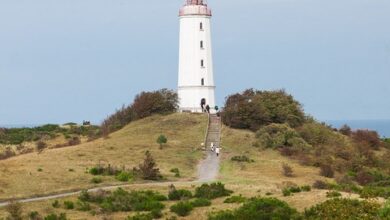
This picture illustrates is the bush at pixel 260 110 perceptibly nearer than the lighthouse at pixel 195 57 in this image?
Yes

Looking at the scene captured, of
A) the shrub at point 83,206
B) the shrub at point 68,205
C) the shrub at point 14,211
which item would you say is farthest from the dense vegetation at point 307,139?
the shrub at point 14,211

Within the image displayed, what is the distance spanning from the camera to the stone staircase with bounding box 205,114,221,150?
55.0 m

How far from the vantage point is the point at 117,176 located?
133 ft

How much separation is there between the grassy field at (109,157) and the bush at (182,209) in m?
7.17

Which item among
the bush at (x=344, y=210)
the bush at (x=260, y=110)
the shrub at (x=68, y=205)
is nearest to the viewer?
the bush at (x=344, y=210)

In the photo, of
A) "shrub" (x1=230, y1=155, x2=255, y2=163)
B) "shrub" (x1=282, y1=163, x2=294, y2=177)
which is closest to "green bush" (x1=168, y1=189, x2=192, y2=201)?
"shrub" (x1=282, y1=163, x2=294, y2=177)

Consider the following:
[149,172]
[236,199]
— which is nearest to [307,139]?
[149,172]

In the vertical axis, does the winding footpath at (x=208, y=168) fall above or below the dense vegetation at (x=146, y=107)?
below

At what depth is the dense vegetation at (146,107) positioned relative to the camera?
63.1 metres

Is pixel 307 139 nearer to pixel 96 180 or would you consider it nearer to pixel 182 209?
pixel 96 180

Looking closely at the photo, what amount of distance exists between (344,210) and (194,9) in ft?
129

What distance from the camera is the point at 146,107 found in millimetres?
63094

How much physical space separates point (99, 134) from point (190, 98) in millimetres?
8301

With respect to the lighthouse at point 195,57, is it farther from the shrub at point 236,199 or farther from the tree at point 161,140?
the shrub at point 236,199
